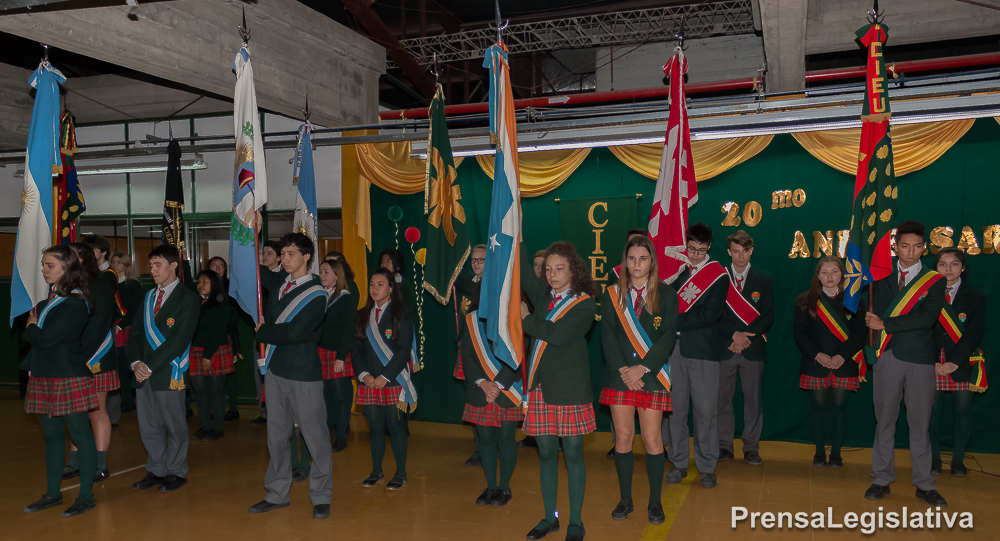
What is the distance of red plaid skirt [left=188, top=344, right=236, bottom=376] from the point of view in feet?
19.9

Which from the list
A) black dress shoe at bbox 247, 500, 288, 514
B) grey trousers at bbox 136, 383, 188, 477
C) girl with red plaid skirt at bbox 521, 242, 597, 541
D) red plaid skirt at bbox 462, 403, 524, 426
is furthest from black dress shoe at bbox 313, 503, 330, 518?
girl with red plaid skirt at bbox 521, 242, 597, 541

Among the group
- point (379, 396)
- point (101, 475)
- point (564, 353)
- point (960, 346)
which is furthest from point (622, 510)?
point (101, 475)

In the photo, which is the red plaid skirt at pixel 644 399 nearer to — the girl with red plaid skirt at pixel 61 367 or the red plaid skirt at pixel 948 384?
the red plaid skirt at pixel 948 384

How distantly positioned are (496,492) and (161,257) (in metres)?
2.59

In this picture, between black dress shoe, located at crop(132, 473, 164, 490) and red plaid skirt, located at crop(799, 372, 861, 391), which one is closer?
black dress shoe, located at crop(132, 473, 164, 490)

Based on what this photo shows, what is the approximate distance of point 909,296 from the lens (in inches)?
159

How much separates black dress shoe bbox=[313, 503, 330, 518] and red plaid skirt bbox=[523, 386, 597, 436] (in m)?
1.42

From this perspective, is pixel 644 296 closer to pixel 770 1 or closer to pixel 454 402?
pixel 770 1

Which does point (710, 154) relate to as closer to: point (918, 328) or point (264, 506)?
point (918, 328)

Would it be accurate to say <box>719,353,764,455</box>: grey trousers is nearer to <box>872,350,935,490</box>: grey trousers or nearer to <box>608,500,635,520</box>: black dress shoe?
<box>872,350,935,490</box>: grey trousers

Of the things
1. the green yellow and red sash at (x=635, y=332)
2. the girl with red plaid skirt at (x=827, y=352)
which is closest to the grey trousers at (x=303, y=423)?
the green yellow and red sash at (x=635, y=332)

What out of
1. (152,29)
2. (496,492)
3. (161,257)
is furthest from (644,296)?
(152,29)

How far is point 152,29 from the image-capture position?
4824 mm

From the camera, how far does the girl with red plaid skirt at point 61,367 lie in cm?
396
